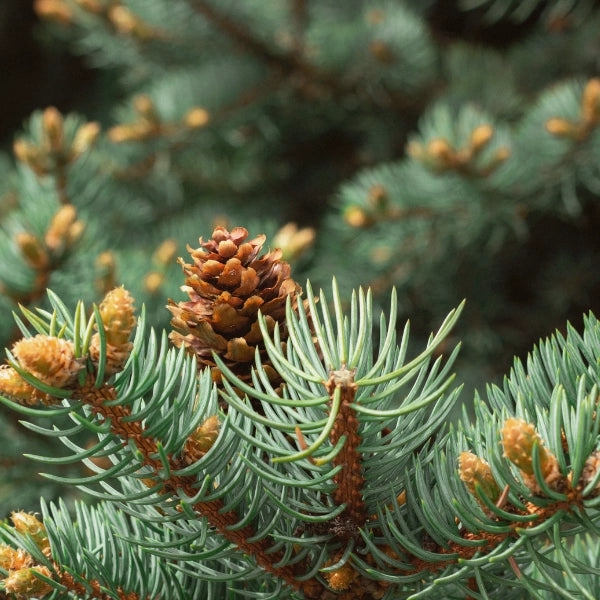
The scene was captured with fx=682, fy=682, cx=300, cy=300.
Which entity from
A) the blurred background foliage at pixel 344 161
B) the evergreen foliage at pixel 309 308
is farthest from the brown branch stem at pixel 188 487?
the blurred background foliage at pixel 344 161

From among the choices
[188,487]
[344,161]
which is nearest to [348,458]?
[188,487]

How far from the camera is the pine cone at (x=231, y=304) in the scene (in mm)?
265

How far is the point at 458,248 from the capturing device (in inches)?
30.8

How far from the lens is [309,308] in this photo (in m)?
0.27

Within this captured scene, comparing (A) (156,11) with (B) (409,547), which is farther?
(A) (156,11)

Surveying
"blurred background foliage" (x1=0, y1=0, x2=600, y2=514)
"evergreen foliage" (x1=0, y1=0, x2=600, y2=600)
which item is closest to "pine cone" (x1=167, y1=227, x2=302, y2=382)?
"evergreen foliage" (x1=0, y1=0, x2=600, y2=600)

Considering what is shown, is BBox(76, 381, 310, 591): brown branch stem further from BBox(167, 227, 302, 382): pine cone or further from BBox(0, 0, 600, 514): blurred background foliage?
BBox(0, 0, 600, 514): blurred background foliage

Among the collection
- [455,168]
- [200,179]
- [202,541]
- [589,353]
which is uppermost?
[200,179]

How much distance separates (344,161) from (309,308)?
79 centimetres

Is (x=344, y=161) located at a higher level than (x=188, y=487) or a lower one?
higher

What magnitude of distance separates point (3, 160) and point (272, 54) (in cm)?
42

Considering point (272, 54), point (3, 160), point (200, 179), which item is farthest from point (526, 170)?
point (3, 160)

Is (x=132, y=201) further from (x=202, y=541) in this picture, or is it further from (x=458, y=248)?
(x=202, y=541)

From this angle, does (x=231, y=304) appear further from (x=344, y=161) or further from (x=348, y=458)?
(x=344, y=161)
